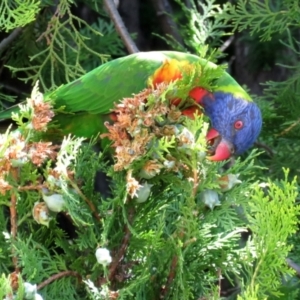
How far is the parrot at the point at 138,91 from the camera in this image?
6.20ft

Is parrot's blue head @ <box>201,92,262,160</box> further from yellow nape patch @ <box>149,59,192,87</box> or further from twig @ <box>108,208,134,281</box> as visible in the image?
twig @ <box>108,208,134,281</box>

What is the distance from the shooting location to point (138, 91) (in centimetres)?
189

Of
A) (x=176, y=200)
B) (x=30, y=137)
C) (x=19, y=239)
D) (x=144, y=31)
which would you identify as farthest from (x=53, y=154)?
(x=144, y=31)

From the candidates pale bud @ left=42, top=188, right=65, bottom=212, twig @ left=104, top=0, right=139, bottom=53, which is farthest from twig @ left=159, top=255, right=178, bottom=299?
twig @ left=104, top=0, right=139, bottom=53

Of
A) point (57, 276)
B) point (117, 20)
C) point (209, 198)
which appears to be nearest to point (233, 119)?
point (117, 20)

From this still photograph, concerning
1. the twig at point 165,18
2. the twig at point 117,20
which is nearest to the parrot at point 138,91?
the twig at point 117,20

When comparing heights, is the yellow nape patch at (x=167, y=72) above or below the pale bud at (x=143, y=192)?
below

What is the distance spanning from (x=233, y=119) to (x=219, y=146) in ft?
0.35

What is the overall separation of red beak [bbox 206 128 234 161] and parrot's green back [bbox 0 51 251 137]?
0.14m

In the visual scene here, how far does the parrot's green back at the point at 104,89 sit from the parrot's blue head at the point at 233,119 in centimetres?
4

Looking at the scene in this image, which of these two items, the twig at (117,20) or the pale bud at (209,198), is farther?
the twig at (117,20)

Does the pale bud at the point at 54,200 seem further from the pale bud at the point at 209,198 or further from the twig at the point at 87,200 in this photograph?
the pale bud at the point at 209,198

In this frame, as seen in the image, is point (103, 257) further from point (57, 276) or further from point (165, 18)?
point (165, 18)

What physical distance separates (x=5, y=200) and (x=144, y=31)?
7.81 feet
